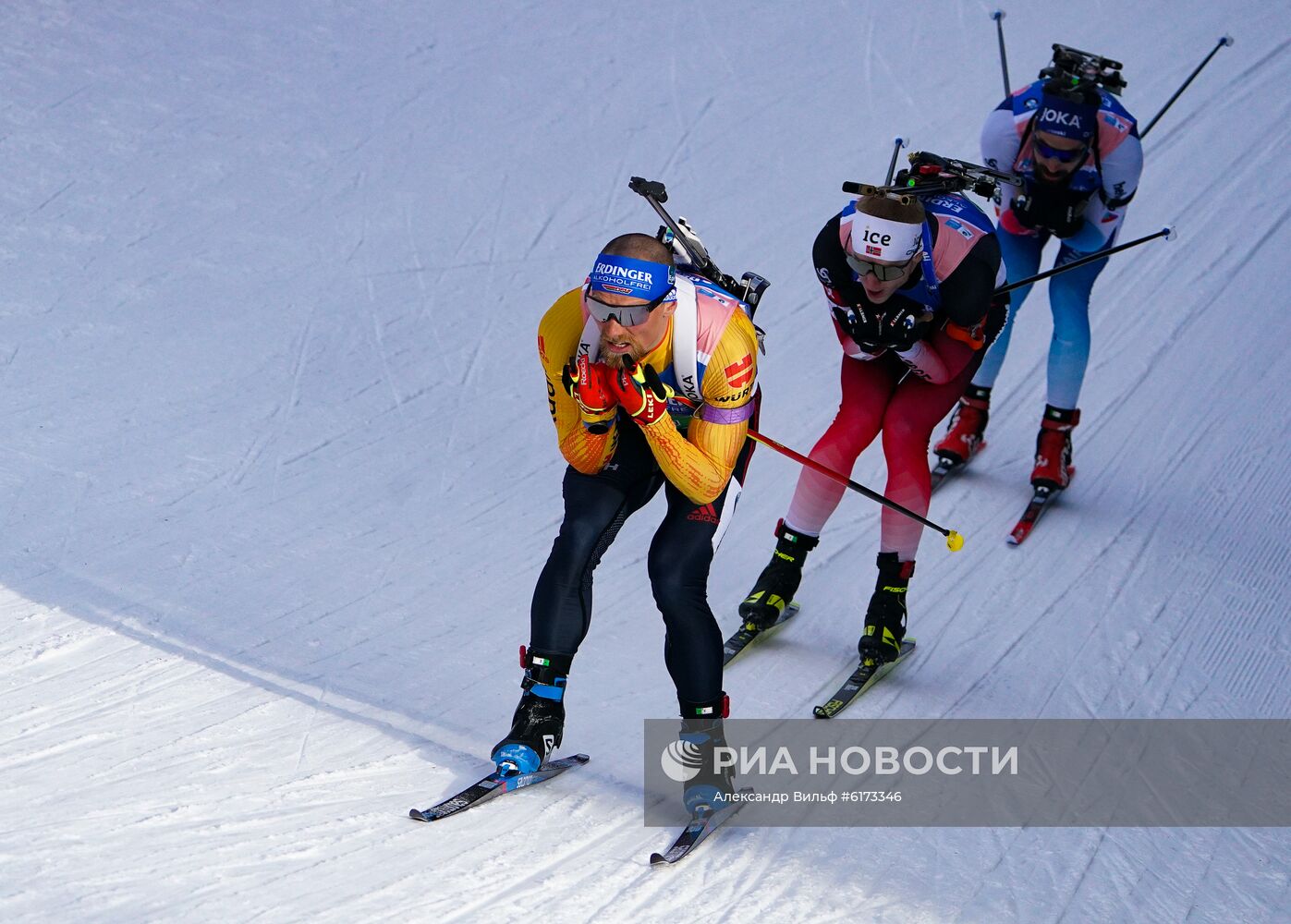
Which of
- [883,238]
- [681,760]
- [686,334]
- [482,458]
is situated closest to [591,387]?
[686,334]

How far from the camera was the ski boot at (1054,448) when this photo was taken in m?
6.00

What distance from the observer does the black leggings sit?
Answer: 3.61m

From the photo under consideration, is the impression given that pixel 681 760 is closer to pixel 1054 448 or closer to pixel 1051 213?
pixel 1054 448

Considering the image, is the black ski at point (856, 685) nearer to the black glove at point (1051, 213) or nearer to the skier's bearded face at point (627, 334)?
the skier's bearded face at point (627, 334)

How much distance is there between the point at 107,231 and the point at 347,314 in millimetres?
1373

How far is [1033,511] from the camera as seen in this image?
19.4ft

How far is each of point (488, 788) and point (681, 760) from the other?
0.51m

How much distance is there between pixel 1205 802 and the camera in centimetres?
410

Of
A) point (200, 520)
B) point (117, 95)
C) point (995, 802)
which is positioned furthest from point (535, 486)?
point (117, 95)

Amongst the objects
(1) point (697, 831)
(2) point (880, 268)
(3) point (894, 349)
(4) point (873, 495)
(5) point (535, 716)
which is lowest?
(1) point (697, 831)

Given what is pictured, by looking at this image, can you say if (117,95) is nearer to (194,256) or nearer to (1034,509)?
(194,256)

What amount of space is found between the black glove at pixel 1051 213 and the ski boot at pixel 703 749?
9.69 feet

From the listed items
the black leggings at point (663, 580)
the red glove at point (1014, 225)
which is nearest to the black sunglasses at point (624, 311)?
the black leggings at point (663, 580)

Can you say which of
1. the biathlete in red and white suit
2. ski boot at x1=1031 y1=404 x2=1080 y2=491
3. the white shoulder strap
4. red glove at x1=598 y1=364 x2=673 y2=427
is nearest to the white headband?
→ the biathlete in red and white suit
